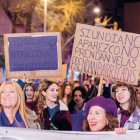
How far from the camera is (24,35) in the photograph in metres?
3.62

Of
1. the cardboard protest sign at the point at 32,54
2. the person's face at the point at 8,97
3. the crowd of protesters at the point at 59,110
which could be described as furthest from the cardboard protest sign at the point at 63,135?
the cardboard protest sign at the point at 32,54

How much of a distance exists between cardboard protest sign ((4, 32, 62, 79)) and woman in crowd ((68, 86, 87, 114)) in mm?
871

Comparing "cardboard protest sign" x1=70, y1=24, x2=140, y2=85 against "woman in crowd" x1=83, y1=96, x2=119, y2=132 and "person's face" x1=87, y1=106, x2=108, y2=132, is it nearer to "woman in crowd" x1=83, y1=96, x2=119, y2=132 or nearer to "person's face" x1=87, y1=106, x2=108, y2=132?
"woman in crowd" x1=83, y1=96, x2=119, y2=132

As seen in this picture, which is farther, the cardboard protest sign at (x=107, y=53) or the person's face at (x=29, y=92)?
the person's face at (x=29, y=92)

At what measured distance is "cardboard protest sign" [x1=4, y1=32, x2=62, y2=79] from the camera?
3597 millimetres

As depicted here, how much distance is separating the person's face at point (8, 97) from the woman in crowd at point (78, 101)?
160 cm

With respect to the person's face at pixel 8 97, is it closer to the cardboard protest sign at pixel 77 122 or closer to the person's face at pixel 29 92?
the person's face at pixel 29 92

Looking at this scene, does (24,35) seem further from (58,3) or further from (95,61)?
(58,3)

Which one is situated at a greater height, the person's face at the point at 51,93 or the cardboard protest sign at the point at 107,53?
the cardboard protest sign at the point at 107,53

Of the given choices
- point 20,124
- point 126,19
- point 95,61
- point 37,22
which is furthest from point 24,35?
point 126,19

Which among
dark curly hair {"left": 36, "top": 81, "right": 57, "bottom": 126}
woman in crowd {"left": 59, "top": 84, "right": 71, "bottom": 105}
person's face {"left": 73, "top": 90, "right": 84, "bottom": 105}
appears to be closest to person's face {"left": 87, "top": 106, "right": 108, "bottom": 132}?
dark curly hair {"left": 36, "top": 81, "right": 57, "bottom": 126}

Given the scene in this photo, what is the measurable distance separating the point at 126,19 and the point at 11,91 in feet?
79.5

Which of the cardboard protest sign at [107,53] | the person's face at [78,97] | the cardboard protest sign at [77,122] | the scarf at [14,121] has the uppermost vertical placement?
the cardboard protest sign at [107,53]

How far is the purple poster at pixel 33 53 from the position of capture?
3.59m
